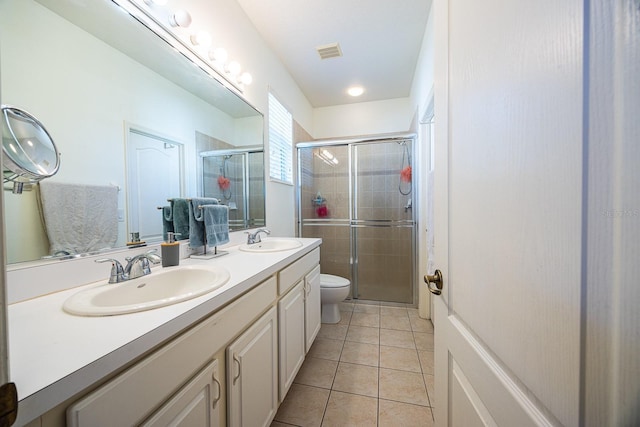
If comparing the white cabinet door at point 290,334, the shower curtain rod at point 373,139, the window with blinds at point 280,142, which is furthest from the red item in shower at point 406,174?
the white cabinet door at point 290,334

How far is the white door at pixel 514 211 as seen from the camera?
322 mm

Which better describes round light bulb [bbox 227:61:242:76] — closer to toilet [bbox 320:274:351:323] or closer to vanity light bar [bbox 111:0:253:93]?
vanity light bar [bbox 111:0:253:93]

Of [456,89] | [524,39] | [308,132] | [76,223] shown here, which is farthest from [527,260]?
[308,132]

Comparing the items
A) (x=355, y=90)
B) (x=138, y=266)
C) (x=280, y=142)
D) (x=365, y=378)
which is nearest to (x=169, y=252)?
(x=138, y=266)

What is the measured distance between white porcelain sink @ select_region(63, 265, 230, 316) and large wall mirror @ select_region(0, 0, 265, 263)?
8.4 inches

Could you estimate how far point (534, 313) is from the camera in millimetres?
385

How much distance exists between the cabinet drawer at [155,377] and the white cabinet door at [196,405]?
2 centimetres

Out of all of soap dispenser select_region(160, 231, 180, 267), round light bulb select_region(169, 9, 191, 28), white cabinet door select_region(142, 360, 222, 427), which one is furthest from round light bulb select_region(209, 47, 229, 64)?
white cabinet door select_region(142, 360, 222, 427)

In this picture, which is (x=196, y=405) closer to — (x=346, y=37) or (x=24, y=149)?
(x=24, y=149)

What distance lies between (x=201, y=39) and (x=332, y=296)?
2.18 meters

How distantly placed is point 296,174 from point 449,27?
7.34ft

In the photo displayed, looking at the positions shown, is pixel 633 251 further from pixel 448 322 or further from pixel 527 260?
pixel 448 322

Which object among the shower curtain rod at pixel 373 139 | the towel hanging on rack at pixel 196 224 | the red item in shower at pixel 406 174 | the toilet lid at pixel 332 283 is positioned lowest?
the toilet lid at pixel 332 283

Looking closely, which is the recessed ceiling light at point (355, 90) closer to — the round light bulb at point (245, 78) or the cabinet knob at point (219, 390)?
the round light bulb at point (245, 78)
